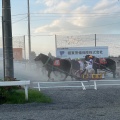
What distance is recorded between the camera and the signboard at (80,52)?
36500 mm

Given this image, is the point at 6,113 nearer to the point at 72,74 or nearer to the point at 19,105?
the point at 19,105

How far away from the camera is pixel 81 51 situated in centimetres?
3719

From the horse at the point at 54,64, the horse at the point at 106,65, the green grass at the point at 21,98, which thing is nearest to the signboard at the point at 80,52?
the horse at the point at 106,65

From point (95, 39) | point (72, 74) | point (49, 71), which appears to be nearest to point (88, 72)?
point (72, 74)

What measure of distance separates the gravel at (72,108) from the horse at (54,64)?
37.1ft

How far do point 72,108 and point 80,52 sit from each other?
79.9 ft

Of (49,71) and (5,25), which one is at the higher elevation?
(5,25)

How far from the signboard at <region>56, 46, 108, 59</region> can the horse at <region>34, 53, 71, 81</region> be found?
21.5 feet

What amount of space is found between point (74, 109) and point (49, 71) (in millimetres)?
15813

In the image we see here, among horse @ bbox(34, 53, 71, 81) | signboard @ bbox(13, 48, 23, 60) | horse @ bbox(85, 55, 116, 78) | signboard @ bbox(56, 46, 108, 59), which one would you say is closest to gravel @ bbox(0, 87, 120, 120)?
horse @ bbox(34, 53, 71, 81)

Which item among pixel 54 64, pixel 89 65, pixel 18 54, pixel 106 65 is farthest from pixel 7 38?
pixel 18 54

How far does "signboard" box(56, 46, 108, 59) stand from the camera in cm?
3650

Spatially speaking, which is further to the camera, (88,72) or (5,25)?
(88,72)

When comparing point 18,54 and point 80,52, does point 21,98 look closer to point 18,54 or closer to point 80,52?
point 80,52
